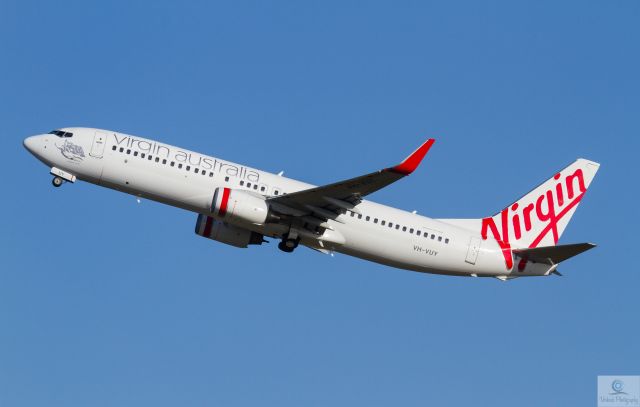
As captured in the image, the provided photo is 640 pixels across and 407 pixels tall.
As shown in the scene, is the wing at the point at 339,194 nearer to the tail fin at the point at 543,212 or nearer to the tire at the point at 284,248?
the tire at the point at 284,248

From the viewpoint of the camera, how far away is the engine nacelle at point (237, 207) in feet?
168

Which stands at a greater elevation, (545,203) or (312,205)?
(545,203)

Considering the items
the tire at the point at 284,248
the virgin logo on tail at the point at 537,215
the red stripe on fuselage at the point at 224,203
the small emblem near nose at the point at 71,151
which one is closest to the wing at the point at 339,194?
the tire at the point at 284,248

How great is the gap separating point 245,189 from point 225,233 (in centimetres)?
367

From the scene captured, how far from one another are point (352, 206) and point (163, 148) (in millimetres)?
9611

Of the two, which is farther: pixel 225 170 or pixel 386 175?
pixel 225 170

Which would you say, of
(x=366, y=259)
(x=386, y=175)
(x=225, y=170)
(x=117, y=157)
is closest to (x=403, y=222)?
(x=366, y=259)

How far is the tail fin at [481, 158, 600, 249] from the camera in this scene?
57125 mm

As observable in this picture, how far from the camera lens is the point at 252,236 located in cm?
5534

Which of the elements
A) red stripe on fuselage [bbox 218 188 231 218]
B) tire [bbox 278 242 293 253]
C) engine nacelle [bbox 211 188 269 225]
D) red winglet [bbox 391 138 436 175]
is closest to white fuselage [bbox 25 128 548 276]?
tire [bbox 278 242 293 253]

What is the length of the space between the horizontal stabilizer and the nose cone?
2482cm

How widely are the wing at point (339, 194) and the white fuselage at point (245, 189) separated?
995mm

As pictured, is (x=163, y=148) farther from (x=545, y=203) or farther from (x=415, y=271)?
(x=545, y=203)

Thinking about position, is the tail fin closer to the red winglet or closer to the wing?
the wing
